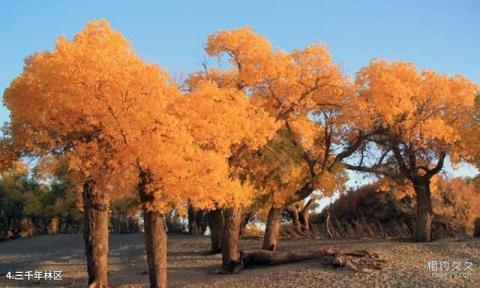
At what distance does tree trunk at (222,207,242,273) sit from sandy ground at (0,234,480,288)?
2.03 feet

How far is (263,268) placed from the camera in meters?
19.5

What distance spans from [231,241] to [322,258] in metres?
3.57

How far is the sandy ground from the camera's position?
52.4 ft

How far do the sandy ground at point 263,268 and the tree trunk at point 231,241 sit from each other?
619mm

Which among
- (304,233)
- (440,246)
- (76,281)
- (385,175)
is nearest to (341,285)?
(440,246)

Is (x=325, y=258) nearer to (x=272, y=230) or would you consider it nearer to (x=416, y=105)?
(x=272, y=230)

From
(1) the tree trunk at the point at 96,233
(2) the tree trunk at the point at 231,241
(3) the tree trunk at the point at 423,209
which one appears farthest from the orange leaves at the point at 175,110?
(3) the tree trunk at the point at 423,209

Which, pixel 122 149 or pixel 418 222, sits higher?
pixel 122 149

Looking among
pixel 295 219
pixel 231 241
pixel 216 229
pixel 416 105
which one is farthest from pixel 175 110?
pixel 295 219

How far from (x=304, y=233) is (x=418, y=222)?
8.12 m

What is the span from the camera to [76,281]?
20406 mm

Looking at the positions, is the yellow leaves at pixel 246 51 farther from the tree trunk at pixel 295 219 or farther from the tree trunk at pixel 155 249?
the tree trunk at pixel 295 219

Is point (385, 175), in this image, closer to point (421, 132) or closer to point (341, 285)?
point (421, 132)

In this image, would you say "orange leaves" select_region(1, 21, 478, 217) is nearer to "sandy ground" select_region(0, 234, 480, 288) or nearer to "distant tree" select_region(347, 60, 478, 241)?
"distant tree" select_region(347, 60, 478, 241)
